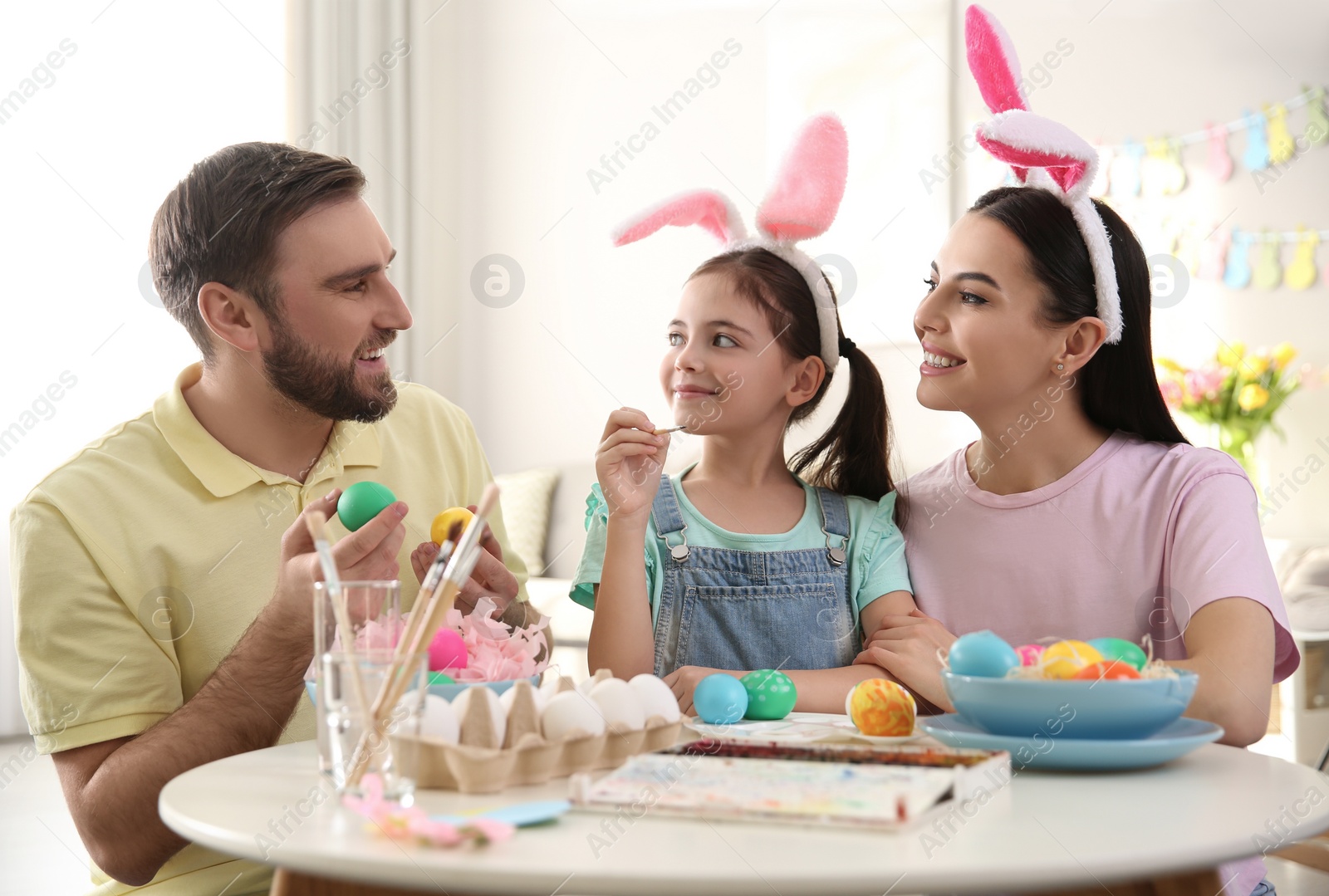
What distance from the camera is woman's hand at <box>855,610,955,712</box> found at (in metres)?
1.25

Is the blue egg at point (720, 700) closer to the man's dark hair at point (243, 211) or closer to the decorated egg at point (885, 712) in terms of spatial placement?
the decorated egg at point (885, 712)

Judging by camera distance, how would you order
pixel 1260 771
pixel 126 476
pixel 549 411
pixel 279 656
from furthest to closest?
pixel 549 411 < pixel 126 476 < pixel 279 656 < pixel 1260 771

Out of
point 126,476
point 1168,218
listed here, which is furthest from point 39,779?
point 1168,218

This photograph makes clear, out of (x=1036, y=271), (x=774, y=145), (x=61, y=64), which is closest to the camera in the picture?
(x=1036, y=271)

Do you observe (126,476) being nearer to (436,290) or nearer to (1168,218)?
(1168,218)

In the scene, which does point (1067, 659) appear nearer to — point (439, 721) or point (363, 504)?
point (439, 721)

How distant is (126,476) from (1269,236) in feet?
10.2

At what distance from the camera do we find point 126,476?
1389 mm

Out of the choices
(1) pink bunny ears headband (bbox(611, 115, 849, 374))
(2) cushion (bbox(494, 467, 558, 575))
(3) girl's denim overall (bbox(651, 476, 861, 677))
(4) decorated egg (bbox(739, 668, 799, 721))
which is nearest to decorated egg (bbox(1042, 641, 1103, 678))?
(4) decorated egg (bbox(739, 668, 799, 721))

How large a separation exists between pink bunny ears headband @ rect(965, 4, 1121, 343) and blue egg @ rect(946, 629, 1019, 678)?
696 mm

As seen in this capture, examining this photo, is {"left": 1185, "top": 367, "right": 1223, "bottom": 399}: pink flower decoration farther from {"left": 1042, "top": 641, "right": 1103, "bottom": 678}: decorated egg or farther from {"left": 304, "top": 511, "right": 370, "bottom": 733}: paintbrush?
{"left": 304, "top": 511, "right": 370, "bottom": 733}: paintbrush

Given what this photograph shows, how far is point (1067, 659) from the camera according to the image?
0.93 meters

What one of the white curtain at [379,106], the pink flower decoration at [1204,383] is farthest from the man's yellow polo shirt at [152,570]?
the white curtain at [379,106]

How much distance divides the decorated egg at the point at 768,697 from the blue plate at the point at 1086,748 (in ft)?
0.70
